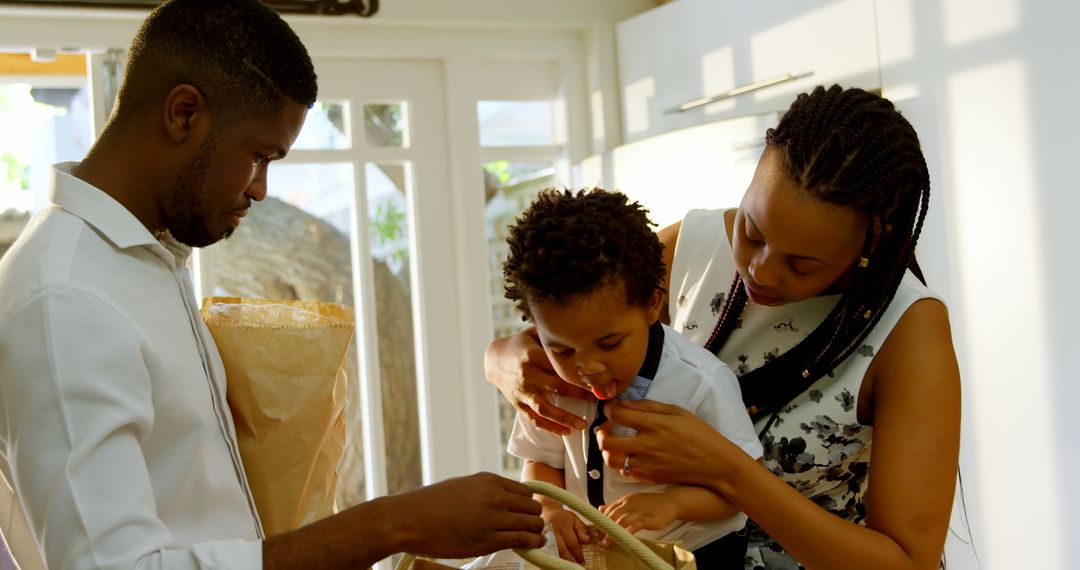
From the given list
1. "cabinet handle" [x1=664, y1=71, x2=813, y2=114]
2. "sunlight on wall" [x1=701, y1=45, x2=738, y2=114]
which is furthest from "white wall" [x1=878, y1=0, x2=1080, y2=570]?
"sunlight on wall" [x1=701, y1=45, x2=738, y2=114]

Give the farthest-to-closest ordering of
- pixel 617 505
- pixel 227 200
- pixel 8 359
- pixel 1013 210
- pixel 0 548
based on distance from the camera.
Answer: pixel 0 548 → pixel 1013 210 → pixel 617 505 → pixel 227 200 → pixel 8 359

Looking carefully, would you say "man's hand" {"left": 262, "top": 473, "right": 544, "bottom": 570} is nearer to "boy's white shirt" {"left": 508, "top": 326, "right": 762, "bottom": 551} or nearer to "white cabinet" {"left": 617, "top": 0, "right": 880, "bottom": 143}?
"boy's white shirt" {"left": 508, "top": 326, "right": 762, "bottom": 551}

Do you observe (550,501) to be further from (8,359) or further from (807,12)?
(807,12)

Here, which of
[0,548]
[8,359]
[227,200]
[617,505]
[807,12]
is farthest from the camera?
[0,548]

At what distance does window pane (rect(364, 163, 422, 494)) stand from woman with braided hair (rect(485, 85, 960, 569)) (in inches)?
61.9

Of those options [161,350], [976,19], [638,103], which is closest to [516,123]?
[638,103]

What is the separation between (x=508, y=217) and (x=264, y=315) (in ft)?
6.27

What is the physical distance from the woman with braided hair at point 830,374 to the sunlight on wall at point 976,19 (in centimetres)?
88

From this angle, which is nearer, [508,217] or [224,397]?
[224,397]

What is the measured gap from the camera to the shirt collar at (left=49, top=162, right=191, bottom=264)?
0.93 meters

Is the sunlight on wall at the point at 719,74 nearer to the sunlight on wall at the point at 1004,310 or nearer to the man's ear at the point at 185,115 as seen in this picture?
the sunlight on wall at the point at 1004,310

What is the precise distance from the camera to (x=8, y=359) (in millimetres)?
854

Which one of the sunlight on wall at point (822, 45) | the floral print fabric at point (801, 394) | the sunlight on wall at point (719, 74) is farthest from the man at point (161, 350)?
the sunlight on wall at point (719, 74)

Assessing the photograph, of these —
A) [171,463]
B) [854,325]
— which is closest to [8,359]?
[171,463]
